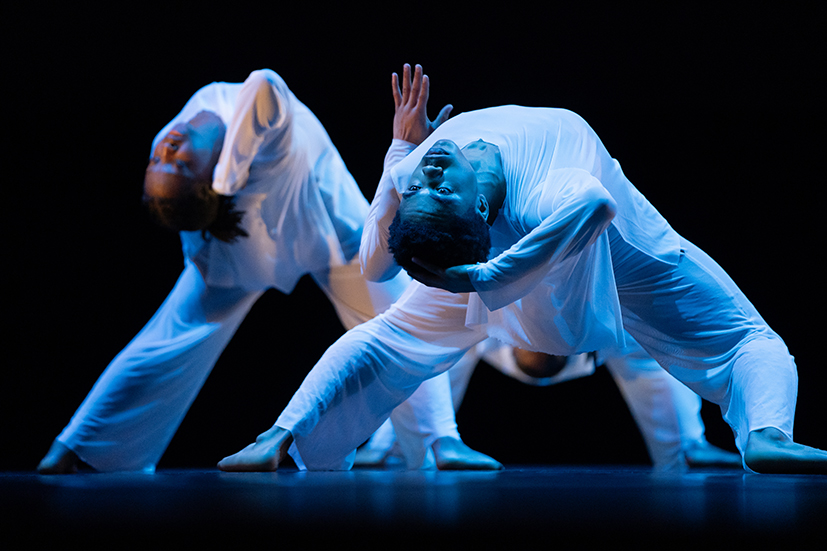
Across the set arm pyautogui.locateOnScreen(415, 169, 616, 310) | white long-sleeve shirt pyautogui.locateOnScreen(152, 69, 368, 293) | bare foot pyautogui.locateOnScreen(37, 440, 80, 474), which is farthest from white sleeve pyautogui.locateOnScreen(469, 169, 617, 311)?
bare foot pyautogui.locateOnScreen(37, 440, 80, 474)

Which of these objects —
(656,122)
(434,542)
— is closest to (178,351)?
(434,542)

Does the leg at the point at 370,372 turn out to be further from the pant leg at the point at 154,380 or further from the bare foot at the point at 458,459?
the pant leg at the point at 154,380

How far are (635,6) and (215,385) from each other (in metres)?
2.41

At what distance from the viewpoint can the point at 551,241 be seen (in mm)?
1460

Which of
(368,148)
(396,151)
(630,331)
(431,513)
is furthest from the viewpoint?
(368,148)

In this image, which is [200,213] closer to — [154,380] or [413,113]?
[154,380]

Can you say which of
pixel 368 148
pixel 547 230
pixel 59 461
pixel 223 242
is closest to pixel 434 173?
pixel 547 230

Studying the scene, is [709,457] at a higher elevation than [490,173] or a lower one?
lower

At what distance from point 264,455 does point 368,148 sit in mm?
1784

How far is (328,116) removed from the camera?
3156mm

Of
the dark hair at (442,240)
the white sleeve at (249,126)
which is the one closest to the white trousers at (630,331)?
the dark hair at (442,240)

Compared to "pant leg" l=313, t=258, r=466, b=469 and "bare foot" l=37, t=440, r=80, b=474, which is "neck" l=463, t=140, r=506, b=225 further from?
"bare foot" l=37, t=440, r=80, b=474

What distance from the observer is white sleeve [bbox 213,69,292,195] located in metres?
2.29

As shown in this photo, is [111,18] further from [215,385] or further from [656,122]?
[656,122]
